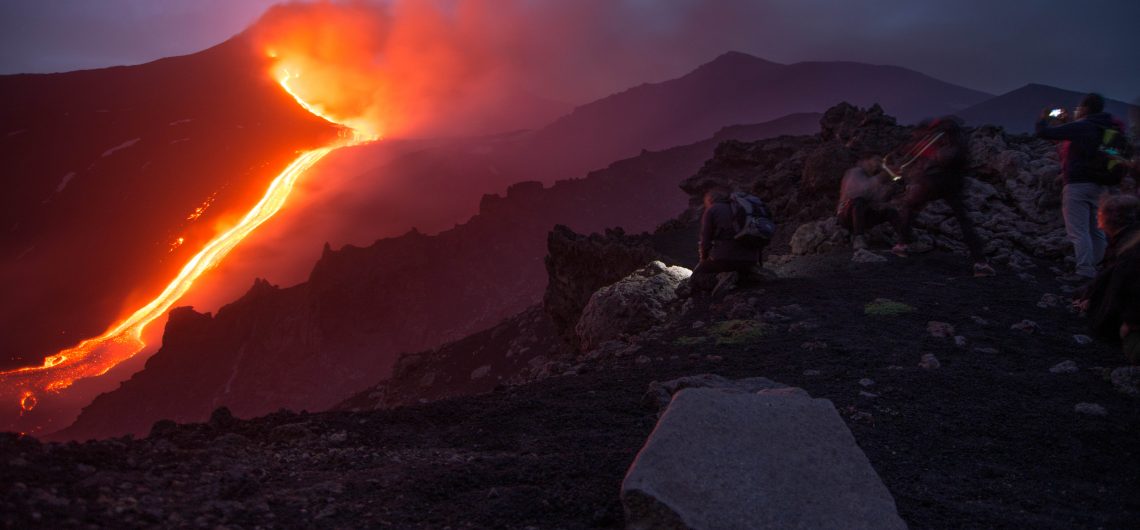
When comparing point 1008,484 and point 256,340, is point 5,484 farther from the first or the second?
point 256,340

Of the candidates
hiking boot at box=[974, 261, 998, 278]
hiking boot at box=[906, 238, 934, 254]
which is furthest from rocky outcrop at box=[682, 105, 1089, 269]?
hiking boot at box=[974, 261, 998, 278]

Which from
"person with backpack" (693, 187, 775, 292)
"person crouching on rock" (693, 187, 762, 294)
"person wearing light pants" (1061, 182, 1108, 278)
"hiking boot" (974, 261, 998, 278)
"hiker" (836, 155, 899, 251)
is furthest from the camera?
"hiker" (836, 155, 899, 251)

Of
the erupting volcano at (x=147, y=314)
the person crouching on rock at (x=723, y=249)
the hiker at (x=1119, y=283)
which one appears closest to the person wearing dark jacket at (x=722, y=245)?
the person crouching on rock at (x=723, y=249)

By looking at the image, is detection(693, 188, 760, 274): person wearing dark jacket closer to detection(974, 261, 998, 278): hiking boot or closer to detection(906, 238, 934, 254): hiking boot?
detection(906, 238, 934, 254): hiking boot

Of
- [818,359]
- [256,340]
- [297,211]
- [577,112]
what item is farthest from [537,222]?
[818,359]

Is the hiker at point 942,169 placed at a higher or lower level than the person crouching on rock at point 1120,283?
higher

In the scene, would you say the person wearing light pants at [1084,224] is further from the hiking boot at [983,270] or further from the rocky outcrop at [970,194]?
the rocky outcrop at [970,194]

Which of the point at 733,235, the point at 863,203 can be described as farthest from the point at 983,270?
the point at 733,235
